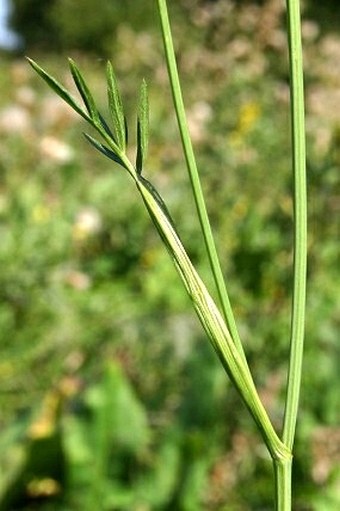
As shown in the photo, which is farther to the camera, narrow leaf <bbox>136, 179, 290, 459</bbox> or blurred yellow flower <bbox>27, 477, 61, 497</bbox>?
blurred yellow flower <bbox>27, 477, 61, 497</bbox>

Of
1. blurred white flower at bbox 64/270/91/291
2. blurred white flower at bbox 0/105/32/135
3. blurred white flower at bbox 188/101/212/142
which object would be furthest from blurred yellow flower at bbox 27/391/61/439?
blurred white flower at bbox 188/101/212/142

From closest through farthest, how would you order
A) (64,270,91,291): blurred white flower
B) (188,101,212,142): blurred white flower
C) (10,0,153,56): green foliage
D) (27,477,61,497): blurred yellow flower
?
(27,477,61,497): blurred yellow flower → (64,270,91,291): blurred white flower → (188,101,212,142): blurred white flower → (10,0,153,56): green foliage

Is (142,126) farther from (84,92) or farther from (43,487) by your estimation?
(43,487)

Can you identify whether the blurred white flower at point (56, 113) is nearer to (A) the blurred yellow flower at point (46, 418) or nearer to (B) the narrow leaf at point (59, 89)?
(A) the blurred yellow flower at point (46, 418)

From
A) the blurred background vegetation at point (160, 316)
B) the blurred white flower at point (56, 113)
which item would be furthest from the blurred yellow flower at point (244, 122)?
the blurred white flower at point (56, 113)

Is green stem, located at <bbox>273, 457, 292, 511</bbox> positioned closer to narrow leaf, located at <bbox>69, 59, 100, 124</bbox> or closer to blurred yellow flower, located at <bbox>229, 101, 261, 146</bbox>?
narrow leaf, located at <bbox>69, 59, 100, 124</bbox>

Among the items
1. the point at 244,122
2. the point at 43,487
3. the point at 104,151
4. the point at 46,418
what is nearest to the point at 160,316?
the point at 46,418

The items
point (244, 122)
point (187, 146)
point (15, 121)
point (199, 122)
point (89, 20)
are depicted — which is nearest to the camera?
point (187, 146)

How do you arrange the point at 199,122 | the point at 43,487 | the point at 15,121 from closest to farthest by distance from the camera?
the point at 43,487 → the point at 15,121 → the point at 199,122
